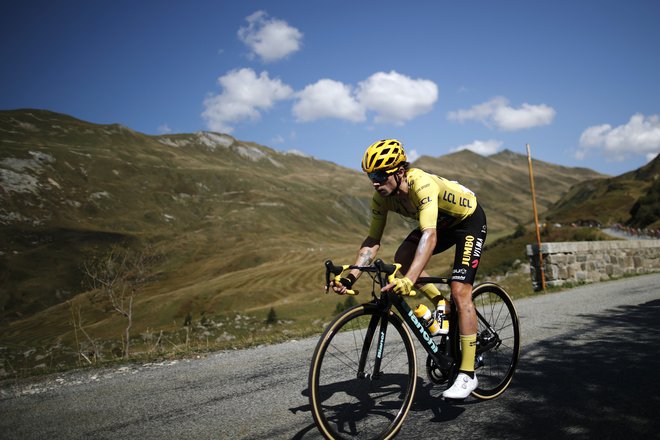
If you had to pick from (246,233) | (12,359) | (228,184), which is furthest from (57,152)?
(12,359)

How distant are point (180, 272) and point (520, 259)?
75231 millimetres

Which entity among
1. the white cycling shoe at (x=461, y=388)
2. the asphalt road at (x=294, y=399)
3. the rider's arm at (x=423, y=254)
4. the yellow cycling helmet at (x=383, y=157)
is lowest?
the asphalt road at (x=294, y=399)

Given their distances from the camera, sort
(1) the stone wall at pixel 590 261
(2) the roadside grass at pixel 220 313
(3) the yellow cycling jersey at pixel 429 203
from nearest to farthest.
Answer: (3) the yellow cycling jersey at pixel 429 203, (1) the stone wall at pixel 590 261, (2) the roadside grass at pixel 220 313

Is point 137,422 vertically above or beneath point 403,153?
beneath

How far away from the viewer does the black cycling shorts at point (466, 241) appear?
4039 millimetres

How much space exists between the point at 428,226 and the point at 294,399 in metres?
2.28

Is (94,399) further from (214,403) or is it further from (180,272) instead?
(180,272)

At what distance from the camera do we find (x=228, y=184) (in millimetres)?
177125

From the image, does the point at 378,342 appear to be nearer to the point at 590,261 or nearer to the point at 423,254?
the point at 423,254

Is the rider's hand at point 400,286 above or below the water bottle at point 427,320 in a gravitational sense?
above

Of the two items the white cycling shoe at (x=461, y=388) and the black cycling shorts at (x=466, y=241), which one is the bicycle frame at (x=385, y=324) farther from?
the black cycling shorts at (x=466, y=241)

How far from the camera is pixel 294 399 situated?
14.5ft

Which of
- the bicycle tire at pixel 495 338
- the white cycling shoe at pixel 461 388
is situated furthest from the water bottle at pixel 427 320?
the bicycle tire at pixel 495 338

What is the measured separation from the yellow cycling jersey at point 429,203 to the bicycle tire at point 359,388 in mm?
893
